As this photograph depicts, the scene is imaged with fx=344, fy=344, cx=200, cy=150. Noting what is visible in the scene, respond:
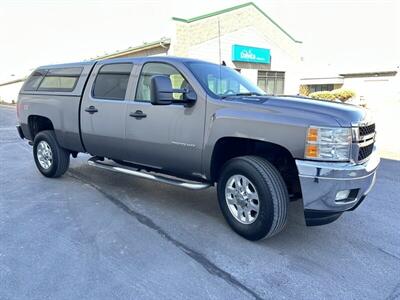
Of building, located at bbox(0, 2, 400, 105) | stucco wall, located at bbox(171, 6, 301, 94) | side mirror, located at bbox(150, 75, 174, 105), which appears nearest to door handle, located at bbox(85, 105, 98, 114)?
side mirror, located at bbox(150, 75, 174, 105)

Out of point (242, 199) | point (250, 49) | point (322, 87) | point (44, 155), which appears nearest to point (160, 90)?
point (242, 199)

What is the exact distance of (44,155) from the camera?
607 centimetres

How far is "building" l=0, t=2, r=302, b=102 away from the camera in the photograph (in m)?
18.1

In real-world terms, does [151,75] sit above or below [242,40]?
below

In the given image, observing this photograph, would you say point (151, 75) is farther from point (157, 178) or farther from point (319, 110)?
point (319, 110)

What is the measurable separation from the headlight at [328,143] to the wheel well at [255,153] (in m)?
0.57

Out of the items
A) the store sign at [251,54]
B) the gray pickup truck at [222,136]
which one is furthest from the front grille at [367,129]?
the store sign at [251,54]

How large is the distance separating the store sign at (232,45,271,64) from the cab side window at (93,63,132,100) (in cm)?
1663

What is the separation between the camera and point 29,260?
3.27 metres

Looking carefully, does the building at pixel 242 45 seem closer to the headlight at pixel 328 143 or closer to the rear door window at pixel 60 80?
the rear door window at pixel 60 80

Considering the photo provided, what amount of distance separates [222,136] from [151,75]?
148 cm

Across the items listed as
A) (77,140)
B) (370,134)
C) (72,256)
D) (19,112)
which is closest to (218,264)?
(72,256)

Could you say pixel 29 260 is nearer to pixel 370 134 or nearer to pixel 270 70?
pixel 370 134

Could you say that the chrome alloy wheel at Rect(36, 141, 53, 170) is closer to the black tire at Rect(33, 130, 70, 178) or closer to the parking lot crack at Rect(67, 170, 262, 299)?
the black tire at Rect(33, 130, 70, 178)
